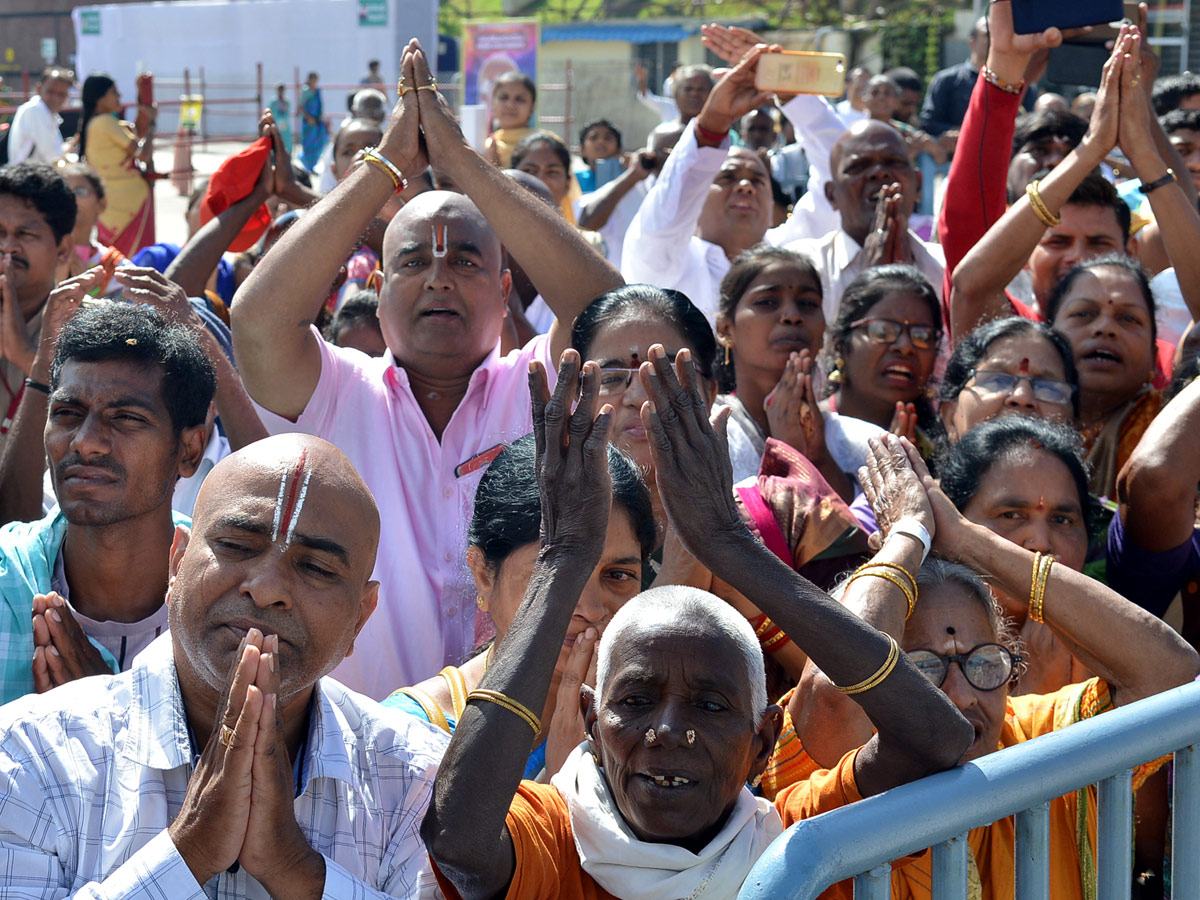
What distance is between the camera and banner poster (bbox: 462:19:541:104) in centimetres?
2297

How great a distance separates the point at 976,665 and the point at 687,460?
0.75 meters

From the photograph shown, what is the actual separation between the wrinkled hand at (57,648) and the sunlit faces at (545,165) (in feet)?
16.9

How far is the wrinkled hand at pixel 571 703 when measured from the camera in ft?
7.95

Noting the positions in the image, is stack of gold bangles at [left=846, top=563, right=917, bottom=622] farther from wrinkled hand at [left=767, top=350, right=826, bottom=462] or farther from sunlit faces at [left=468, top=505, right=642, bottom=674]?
wrinkled hand at [left=767, top=350, right=826, bottom=462]

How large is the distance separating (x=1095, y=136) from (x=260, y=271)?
2.54 meters

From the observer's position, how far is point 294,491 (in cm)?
218

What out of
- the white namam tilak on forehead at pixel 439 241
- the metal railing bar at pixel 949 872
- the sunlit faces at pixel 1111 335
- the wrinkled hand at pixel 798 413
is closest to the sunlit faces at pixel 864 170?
the sunlit faces at pixel 1111 335

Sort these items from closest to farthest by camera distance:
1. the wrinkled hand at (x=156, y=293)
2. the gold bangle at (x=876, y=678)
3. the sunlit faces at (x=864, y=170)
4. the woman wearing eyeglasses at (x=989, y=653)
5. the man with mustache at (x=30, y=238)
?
the gold bangle at (x=876, y=678)
the woman wearing eyeglasses at (x=989, y=653)
the wrinkled hand at (x=156, y=293)
the man with mustache at (x=30, y=238)
the sunlit faces at (x=864, y=170)

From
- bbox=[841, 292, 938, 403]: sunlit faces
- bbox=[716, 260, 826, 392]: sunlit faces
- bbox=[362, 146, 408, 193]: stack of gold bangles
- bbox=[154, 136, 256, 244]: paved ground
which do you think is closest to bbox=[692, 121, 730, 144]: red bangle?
bbox=[716, 260, 826, 392]: sunlit faces

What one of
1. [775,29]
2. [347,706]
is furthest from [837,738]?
[775,29]

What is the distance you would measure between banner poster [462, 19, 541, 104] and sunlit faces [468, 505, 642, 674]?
824 inches

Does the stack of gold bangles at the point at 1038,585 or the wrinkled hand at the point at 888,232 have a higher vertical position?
the wrinkled hand at the point at 888,232

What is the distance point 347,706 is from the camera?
2.22m

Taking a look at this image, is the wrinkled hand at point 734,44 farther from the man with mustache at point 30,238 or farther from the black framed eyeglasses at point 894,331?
the man with mustache at point 30,238
